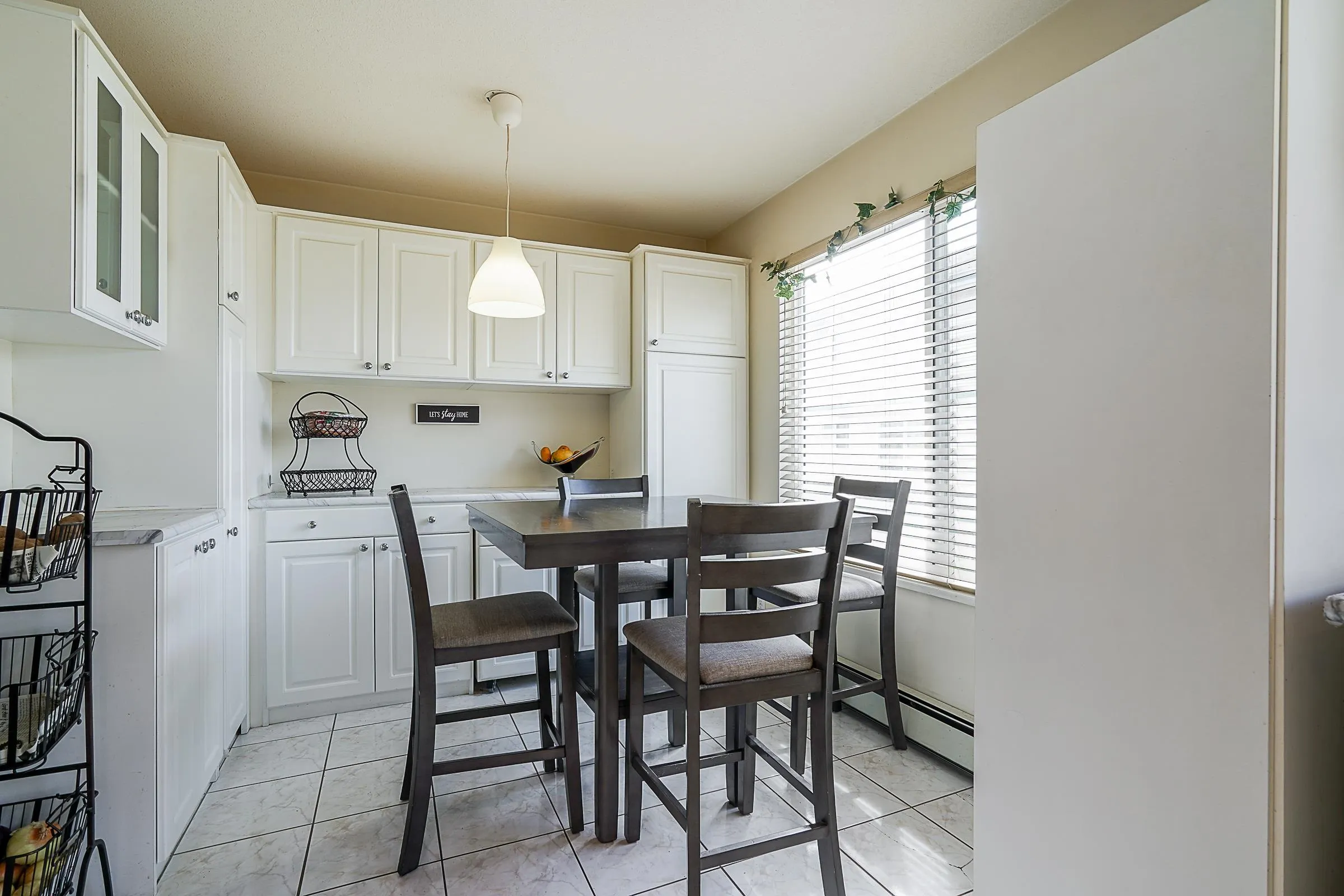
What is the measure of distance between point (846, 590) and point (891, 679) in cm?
38

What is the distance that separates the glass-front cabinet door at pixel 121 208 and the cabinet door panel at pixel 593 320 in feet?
5.57

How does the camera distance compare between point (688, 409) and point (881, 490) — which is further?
point (688, 409)

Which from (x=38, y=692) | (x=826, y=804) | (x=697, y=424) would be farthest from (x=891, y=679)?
(x=38, y=692)

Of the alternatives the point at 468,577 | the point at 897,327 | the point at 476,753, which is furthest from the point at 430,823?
the point at 897,327

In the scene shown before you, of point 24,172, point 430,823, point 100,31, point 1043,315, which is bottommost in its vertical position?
point 430,823

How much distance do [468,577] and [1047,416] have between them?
2.56 meters

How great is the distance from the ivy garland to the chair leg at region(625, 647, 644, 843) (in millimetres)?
1892

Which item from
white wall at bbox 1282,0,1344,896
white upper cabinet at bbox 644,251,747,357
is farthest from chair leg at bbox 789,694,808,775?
white upper cabinet at bbox 644,251,747,357

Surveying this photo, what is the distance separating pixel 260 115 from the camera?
262 centimetres

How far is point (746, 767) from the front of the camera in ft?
6.37

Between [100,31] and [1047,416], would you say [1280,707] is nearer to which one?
[1047,416]

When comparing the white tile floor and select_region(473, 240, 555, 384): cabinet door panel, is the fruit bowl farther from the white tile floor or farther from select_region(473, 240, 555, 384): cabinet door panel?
the white tile floor

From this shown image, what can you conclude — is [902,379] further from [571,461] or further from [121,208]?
[121,208]

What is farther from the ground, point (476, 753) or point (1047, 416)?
point (1047, 416)
